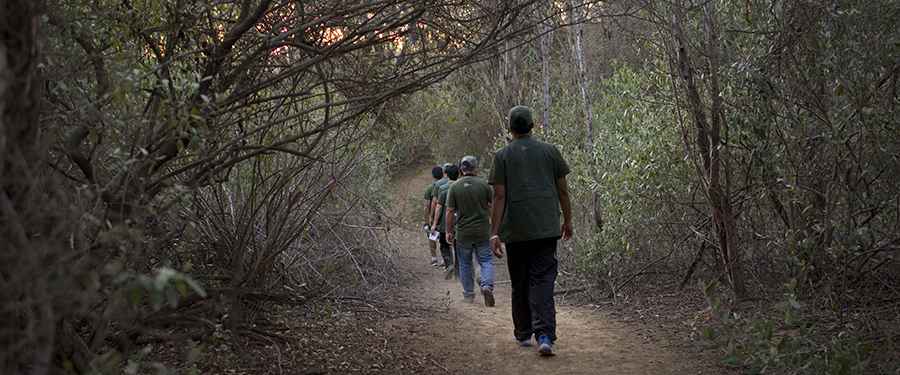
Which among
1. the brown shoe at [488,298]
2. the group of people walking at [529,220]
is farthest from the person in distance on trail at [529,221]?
the brown shoe at [488,298]

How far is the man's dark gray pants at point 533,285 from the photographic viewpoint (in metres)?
5.01

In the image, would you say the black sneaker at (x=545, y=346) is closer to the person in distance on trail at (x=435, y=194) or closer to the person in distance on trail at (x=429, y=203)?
the person in distance on trail at (x=435, y=194)

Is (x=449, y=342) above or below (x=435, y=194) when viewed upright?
below

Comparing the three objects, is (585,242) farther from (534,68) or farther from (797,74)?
(534,68)

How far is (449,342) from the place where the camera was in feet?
18.6

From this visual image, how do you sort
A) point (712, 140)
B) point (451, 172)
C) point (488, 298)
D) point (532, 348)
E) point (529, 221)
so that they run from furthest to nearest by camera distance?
point (451, 172) → point (488, 298) → point (712, 140) → point (532, 348) → point (529, 221)

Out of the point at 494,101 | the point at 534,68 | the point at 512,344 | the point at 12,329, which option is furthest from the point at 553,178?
the point at 534,68

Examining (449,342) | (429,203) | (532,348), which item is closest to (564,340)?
(532,348)

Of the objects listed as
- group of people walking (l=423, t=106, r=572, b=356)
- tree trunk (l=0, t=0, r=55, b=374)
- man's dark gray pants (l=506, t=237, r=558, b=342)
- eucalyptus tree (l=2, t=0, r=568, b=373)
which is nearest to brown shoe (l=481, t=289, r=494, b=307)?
group of people walking (l=423, t=106, r=572, b=356)

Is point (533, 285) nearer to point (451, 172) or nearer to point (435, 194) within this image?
point (451, 172)

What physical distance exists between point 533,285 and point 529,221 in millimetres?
518

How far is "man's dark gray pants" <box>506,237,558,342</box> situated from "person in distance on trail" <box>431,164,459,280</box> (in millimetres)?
4280

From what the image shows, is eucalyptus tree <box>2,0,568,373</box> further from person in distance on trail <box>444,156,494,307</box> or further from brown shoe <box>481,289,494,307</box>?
brown shoe <box>481,289,494,307</box>

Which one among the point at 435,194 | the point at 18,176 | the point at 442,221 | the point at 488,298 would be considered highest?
the point at 18,176
